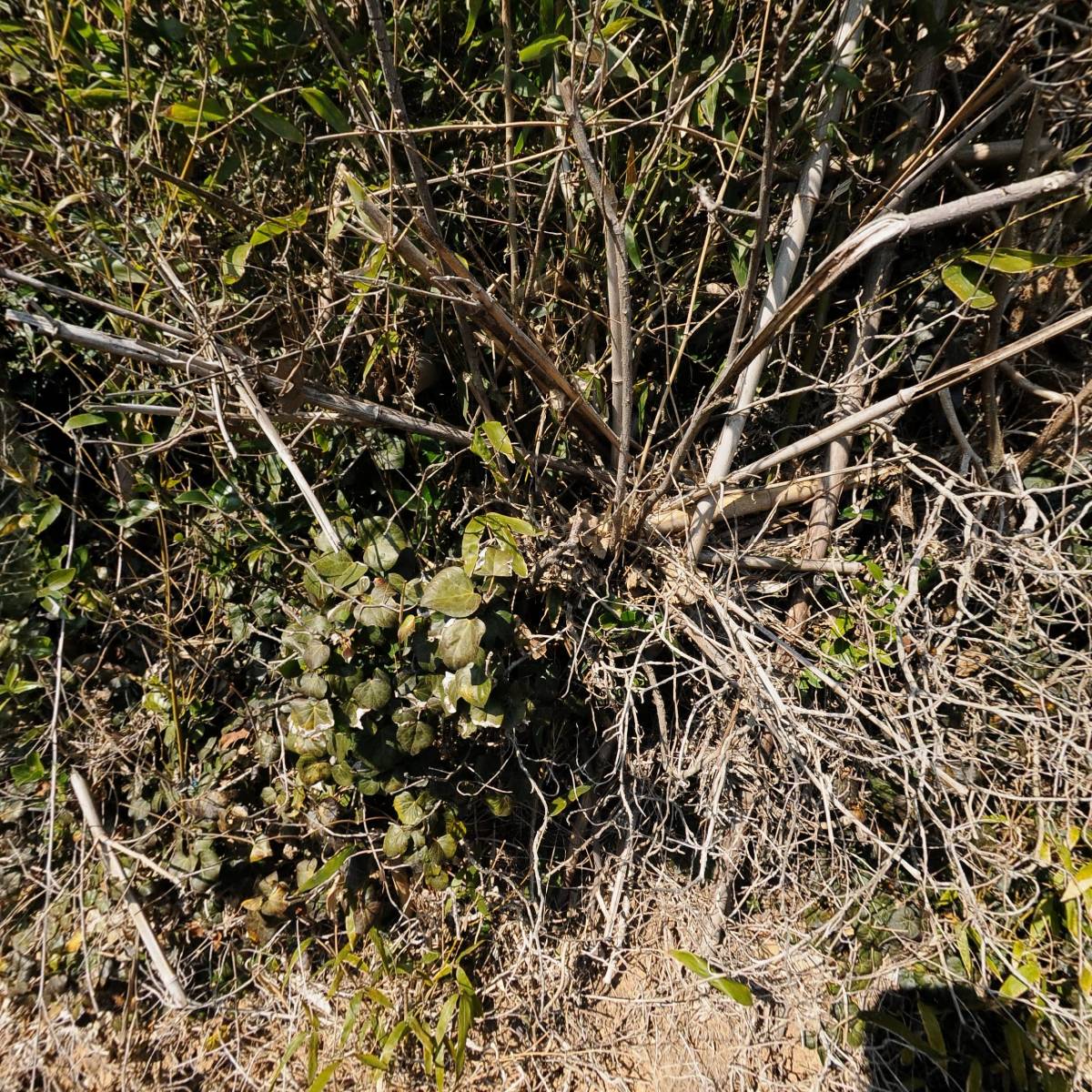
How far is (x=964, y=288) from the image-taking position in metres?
1.22

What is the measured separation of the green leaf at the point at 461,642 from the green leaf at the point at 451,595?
19 millimetres

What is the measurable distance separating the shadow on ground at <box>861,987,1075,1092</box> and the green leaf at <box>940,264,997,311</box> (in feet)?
5.09

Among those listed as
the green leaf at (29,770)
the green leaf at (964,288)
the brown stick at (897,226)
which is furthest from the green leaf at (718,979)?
the green leaf at (29,770)

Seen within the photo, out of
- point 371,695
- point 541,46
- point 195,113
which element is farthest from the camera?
point 371,695

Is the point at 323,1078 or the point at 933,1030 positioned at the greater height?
the point at 933,1030

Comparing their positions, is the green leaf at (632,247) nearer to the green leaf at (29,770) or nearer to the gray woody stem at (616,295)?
the gray woody stem at (616,295)

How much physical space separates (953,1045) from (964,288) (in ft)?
5.63

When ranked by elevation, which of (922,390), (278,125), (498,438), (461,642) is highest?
(278,125)

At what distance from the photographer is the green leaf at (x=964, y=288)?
120 centimetres

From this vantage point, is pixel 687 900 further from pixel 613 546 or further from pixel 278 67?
pixel 278 67

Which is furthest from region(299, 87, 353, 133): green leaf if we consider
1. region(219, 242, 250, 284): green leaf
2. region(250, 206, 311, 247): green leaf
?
region(219, 242, 250, 284): green leaf

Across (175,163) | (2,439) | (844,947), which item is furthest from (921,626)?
(2,439)

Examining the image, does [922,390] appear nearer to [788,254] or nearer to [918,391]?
[918,391]

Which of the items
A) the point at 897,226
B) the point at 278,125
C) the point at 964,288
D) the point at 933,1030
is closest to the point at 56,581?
the point at 278,125
